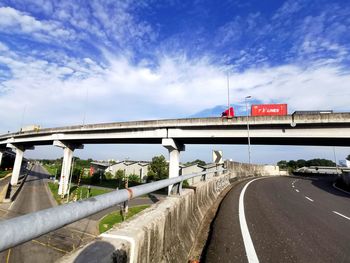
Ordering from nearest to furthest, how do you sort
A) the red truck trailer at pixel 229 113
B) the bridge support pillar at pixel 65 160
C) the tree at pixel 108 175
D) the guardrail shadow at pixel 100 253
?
the guardrail shadow at pixel 100 253, the red truck trailer at pixel 229 113, the bridge support pillar at pixel 65 160, the tree at pixel 108 175

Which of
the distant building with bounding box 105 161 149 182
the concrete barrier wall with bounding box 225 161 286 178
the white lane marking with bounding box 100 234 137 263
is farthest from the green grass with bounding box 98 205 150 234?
the distant building with bounding box 105 161 149 182

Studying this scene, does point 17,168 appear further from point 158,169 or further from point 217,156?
point 217,156

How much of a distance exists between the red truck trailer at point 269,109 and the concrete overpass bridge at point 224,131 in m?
2.86

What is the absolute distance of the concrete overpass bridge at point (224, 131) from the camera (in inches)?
836

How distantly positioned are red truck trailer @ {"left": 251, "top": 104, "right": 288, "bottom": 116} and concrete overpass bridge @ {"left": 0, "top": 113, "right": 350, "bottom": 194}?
2.86 m

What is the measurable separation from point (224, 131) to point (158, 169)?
48692mm

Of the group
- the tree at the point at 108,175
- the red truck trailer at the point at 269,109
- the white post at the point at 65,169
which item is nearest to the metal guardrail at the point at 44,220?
the red truck trailer at the point at 269,109

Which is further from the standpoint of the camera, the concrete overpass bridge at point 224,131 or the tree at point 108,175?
the tree at point 108,175

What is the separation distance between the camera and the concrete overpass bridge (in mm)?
21234

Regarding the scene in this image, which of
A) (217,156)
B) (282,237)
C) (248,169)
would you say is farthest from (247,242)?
(248,169)

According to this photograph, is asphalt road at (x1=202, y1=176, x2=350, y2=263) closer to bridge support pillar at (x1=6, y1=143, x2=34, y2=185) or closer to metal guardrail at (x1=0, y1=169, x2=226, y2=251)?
metal guardrail at (x1=0, y1=169, x2=226, y2=251)

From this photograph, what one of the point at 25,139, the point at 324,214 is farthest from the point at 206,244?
the point at 25,139

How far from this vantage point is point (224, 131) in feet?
85.5

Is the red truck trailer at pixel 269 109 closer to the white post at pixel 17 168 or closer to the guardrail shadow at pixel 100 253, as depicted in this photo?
the guardrail shadow at pixel 100 253
